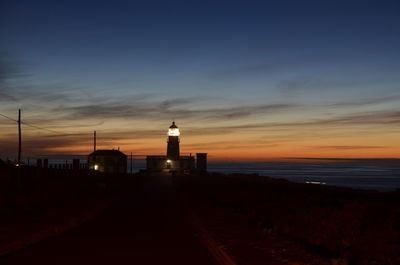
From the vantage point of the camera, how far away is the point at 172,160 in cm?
9894

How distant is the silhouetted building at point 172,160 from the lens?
9631 centimetres

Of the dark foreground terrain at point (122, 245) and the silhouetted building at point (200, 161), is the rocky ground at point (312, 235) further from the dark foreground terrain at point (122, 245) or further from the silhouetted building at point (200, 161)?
the silhouetted building at point (200, 161)

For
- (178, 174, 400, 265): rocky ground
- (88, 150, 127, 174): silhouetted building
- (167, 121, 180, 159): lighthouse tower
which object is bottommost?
(178, 174, 400, 265): rocky ground

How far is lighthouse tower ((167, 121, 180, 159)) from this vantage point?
95.3m

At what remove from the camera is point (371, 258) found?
11.5 m

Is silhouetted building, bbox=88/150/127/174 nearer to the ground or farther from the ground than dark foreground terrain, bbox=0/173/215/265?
farther from the ground

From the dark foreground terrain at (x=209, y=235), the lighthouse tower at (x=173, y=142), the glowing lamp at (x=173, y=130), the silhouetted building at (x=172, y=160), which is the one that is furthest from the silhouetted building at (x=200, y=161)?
the dark foreground terrain at (x=209, y=235)

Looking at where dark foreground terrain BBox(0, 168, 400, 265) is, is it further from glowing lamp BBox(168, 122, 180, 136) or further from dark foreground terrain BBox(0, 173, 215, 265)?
glowing lamp BBox(168, 122, 180, 136)

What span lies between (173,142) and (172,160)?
4.21 meters

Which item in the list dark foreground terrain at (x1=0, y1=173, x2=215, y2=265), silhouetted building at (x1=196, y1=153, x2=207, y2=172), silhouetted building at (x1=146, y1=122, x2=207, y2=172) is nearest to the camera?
dark foreground terrain at (x1=0, y1=173, x2=215, y2=265)

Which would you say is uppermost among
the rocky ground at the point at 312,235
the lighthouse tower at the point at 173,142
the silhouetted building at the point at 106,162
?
the lighthouse tower at the point at 173,142

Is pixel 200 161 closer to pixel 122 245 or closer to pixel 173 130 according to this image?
pixel 173 130

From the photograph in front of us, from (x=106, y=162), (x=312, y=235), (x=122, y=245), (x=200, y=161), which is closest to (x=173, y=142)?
(x=200, y=161)

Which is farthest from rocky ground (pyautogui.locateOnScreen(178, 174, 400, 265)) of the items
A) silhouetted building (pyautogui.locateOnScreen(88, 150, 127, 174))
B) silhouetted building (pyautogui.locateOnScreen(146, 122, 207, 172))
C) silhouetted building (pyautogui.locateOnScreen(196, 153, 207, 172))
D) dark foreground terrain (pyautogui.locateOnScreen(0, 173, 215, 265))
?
silhouetted building (pyautogui.locateOnScreen(196, 153, 207, 172))
